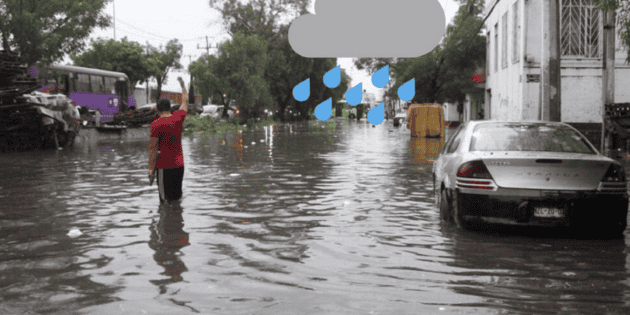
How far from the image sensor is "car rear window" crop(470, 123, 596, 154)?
775 cm

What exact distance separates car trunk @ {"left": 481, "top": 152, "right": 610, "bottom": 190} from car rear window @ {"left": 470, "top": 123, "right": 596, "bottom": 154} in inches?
21.0

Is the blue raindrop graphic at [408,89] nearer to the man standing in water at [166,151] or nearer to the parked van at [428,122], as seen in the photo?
the parked van at [428,122]

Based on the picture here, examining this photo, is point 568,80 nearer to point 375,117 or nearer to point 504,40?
point 504,40

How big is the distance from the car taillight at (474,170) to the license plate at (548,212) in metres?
0.59

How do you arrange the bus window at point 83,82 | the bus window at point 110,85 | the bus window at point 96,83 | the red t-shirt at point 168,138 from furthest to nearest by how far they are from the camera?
1. the bus window at point 110,85
2. the bus window at point 96,83
3. the bus window at point 83,82
4. the red t-shirt at point 168,138

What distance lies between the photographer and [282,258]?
6.50 meters

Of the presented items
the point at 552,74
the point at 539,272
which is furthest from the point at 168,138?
the point at 552,74

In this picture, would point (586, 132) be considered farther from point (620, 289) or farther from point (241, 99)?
point (241, 99)

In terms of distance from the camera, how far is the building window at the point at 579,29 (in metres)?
26.9

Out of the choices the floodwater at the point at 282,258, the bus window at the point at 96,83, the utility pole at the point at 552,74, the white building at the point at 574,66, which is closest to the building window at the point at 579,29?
the white building at the point at 574,66

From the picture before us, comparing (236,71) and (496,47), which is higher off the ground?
(496,47)

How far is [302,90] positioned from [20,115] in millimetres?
49270

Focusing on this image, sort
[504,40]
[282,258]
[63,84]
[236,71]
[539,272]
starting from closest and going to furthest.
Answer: [539,272] < [282,258] < [504,40] < [63,84] < [236,71]

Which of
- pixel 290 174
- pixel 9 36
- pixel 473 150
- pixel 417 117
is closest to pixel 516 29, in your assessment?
pixel 417 117
